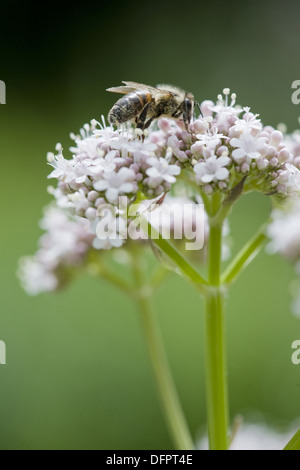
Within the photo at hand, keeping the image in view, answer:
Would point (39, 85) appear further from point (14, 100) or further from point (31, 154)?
point (31, 154)

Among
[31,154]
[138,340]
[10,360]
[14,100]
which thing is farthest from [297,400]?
[14,100]

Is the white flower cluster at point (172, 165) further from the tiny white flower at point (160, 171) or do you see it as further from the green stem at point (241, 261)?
the green stem at point (241, 261)

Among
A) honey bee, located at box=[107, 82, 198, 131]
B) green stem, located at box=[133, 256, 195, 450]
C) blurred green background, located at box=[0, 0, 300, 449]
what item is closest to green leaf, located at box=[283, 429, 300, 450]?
green stem, located at box=[133, 256, 195, 450]

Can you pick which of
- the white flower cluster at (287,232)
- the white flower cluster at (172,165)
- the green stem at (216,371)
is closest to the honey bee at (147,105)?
the white flower cluster at (172,165)

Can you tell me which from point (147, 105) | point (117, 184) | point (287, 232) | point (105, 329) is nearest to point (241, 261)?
point (287, 232)

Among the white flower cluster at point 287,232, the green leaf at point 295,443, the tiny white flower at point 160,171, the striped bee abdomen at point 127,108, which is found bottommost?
the green leaf at point 295,443

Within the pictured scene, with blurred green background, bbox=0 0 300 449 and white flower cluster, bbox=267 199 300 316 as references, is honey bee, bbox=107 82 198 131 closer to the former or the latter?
white flower cluster, bbox=267 199 300 316

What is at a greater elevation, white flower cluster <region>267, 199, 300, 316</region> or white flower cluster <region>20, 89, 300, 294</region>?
white flower cluster <region>20, 89, 300, 294</region>
